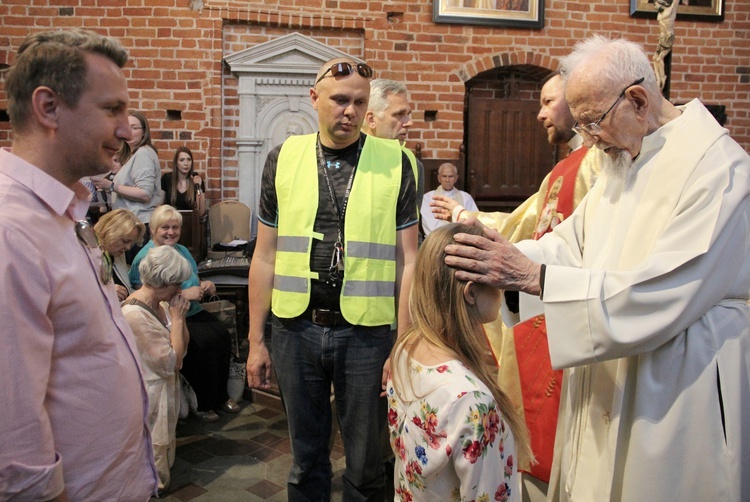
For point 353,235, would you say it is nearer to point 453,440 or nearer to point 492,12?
point 453,440

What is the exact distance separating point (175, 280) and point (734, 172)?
247 cm

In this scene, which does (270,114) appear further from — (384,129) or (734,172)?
(734,172)

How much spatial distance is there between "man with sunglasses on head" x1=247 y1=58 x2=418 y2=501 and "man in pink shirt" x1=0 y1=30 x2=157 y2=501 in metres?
0.89

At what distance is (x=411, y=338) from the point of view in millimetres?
1591

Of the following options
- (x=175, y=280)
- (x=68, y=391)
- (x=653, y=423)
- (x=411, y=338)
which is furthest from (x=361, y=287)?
(x=175, y=280)

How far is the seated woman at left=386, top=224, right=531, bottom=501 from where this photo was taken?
1367 millimetres

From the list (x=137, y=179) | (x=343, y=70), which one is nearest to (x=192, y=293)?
(x=137, y=179)

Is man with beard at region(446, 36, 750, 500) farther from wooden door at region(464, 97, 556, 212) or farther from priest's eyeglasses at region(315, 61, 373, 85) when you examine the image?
wooden door at region(464, 97, 556, 212)

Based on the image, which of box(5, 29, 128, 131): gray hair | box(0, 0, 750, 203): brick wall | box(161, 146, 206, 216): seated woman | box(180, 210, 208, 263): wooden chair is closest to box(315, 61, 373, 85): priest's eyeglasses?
box(5, 29, 128, 131): gray hair

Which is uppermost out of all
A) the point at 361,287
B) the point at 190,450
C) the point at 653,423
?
the point at 361,287

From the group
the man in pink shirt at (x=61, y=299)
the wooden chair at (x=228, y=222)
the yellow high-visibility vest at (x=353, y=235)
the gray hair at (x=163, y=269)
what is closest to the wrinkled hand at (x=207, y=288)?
the gray hair at (x=163, y=269)

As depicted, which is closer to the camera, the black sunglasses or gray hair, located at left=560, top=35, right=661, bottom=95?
gray hair, located at left=560, top=35, right=661, bottom=95

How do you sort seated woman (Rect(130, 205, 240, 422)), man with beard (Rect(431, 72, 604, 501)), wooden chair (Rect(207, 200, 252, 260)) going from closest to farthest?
man with beard (Rect(431, 72, 604, 501)), seated woman (Rect(130, 205, 240, 422)), wooden chair (Rect(207, 200, 252, 260))

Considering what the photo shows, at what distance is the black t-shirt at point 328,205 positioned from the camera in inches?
86.2
